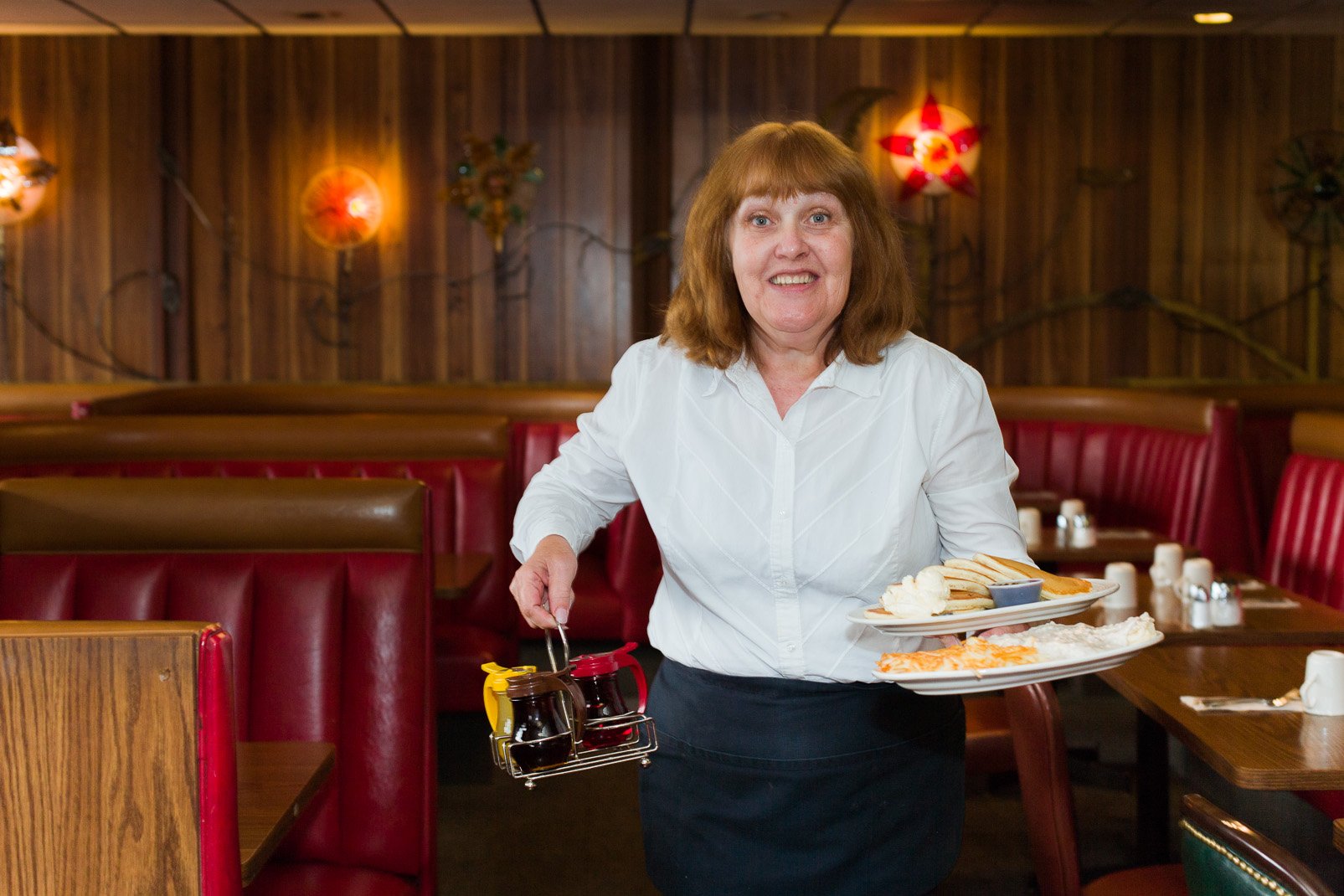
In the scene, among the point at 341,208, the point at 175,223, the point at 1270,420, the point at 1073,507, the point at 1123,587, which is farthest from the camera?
the point at 175,223

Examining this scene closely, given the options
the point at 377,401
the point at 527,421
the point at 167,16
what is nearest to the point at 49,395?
the point at 167,16

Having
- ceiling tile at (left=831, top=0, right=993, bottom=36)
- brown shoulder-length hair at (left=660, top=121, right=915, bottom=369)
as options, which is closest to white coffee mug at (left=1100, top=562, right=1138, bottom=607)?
brown shoulder-length hair at (left=660, top=121, right=915, bottom=369)

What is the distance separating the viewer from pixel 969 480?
5.19 feet

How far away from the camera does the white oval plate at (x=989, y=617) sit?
1310mm

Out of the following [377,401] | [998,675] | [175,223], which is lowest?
[998,675]

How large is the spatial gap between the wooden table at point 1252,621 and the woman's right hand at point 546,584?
140 cm

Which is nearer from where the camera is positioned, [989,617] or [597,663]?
[989,617]

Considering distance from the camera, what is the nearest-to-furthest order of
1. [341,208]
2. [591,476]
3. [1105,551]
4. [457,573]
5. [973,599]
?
[973,599] → [591,476] → [457,573] → [1105,551] → [341,208]

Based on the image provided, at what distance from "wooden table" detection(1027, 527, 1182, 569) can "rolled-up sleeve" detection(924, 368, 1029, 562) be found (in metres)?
1.93

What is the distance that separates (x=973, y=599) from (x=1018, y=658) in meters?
0.09

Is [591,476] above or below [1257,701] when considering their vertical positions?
above

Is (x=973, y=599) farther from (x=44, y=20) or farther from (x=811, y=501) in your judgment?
(x=44, y=20)

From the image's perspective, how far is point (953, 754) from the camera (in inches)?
67.1

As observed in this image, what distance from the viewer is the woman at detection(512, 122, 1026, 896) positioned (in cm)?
158
